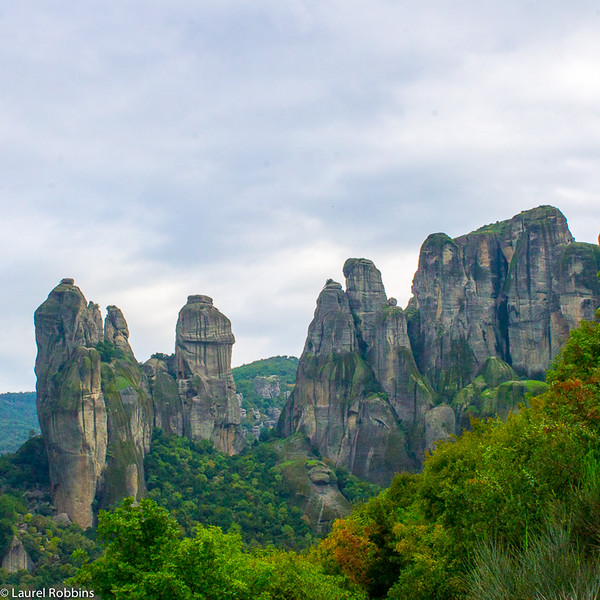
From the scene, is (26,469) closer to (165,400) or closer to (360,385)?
(165,400)

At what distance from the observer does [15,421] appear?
534 feet

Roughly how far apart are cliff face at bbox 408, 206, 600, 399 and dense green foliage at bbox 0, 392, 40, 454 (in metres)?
72.2

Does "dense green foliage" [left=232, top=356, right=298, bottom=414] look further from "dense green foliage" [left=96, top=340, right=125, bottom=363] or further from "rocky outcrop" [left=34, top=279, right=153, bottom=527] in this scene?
"rocky outcrop" [left=34, top=279, right=153, bottom=527]

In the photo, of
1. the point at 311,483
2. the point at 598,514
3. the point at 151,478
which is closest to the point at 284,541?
the point at 311,483

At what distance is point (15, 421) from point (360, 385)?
106 m

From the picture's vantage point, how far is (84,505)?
210 feet

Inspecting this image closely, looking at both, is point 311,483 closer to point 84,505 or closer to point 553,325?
point 84,505

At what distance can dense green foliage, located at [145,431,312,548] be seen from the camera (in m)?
69.1

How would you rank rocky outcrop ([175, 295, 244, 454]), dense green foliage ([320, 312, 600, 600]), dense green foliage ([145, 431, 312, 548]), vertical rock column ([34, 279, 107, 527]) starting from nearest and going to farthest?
dense green foliage ([320, 312, 600, 600]) → vertical rock column ([34, 279, 107, 527]) → dense green foliage ([145, 431, 312, 548]) → rocky outcrop ([175, 295, 244, 454])

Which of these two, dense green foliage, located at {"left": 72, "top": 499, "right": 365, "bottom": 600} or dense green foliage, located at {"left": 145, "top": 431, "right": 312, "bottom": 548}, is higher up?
dense green foliage, located at {"left": 72, "top": 499, "right": 365, "bottom": 600}

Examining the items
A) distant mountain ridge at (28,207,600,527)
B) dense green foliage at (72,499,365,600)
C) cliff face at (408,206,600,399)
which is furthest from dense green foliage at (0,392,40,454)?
dense green foliage at (72,499,365,600)

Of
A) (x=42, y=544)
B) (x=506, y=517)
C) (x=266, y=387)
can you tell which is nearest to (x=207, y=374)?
(x=42, y=544)

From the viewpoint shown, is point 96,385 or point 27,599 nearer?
point 27,599

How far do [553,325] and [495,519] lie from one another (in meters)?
69.2
